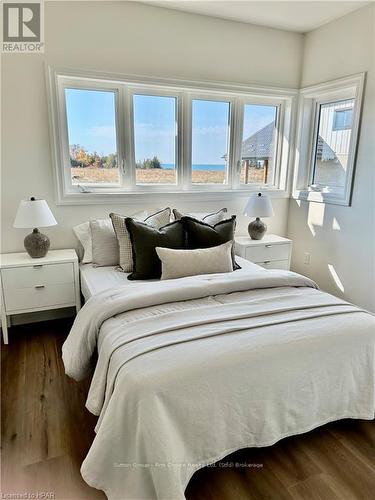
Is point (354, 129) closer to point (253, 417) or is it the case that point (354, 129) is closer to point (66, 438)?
point (253, 417)

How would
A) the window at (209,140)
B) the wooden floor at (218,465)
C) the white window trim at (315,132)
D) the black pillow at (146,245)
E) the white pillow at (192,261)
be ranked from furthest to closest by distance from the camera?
the window at (209,140), the white window trim at (315,132), the black pillow at (146,245), the white pillow at (192,261), the wooden floor at (218,465)

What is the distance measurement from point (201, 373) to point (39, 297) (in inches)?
69.8

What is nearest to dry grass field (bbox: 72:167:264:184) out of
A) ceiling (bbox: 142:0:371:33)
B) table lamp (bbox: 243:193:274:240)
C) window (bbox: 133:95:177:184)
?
window (bbox: 133:95:177:184)

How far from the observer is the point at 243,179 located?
12.2 ft

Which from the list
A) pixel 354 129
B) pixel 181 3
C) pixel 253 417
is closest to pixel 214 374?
pixel 253 417

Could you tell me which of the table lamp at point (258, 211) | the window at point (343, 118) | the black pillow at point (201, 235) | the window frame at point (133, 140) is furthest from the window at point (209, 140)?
the window at point (343, 118)

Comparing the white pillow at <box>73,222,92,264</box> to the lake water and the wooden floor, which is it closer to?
the lake water

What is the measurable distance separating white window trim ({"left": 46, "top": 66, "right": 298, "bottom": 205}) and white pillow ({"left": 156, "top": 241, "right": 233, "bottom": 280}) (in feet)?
3.44

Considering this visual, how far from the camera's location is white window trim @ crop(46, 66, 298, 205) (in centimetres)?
279

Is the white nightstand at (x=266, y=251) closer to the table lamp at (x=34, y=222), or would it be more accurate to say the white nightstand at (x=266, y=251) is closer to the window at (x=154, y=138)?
the window at (x=154, y=138)

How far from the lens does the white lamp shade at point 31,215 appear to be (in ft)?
8.20

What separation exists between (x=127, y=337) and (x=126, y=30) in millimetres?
2599

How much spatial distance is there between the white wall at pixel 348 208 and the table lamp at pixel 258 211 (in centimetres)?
59

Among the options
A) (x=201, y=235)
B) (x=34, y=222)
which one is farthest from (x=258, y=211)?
(x=34, y=222)
